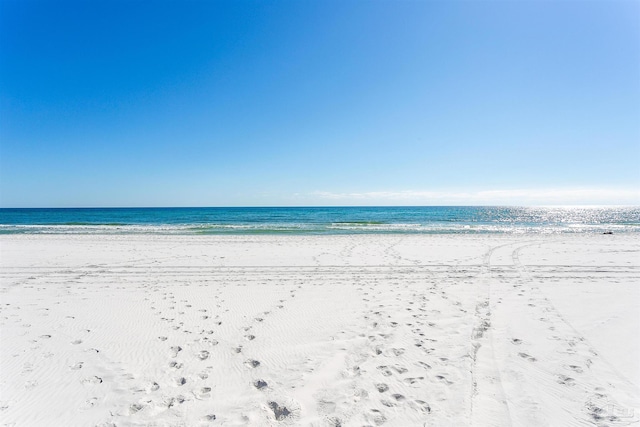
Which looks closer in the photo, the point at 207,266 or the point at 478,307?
the point at 478,307

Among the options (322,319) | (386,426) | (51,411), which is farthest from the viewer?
(322,319)

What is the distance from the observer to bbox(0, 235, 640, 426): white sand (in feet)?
11.1

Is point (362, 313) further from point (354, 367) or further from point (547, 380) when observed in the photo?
point (547, 380)

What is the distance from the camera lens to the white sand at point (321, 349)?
339cm

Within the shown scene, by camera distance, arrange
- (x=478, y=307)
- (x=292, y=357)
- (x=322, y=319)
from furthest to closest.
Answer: (x=478, y=307) → (x=322, y=319) → (x=292, y=357)

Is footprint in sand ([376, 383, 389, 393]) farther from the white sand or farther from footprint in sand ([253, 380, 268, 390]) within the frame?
footprint in sand ([253, 380, 268, 390])

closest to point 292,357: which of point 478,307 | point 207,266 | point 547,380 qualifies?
point 547,380

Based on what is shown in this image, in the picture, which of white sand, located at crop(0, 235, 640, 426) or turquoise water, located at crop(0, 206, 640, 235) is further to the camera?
turquoise water, located at crop(0, 206, 640, 235)

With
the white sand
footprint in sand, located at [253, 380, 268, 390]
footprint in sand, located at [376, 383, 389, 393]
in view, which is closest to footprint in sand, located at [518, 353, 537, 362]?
the white sand

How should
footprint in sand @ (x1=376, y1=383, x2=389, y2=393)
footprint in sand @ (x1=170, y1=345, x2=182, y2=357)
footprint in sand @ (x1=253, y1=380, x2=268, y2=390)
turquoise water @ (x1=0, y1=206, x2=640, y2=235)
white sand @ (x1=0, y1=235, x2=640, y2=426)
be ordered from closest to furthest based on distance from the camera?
white sand @ (x1=0, y1=235, x2=640, y2=426) → footprint in sand @ (x1=376, y1=383, x2=389, y2=393) → footprint in sand @ (x1=253, y1=380, x2=268, y2=390) → footprint in sand @ (x1=170, y1=345, x2=182, y2=357) → turquoise water @ (x1=0, y1=206, x2=640, y2=235)

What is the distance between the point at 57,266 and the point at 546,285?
17666mm

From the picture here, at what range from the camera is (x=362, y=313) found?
250 inches

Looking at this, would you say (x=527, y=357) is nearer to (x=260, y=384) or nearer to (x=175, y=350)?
(x=260, y=384)

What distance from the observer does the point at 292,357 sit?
456cm
